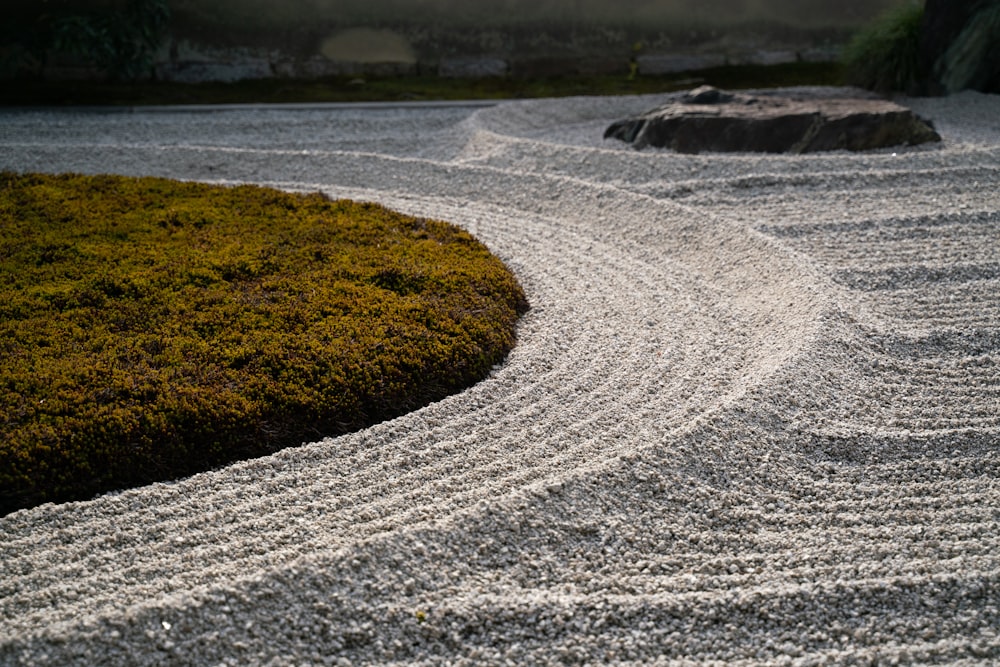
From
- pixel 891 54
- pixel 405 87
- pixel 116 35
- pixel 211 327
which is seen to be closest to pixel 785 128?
pixel 891 54

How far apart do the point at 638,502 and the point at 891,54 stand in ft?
23.3

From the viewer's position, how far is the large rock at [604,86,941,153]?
22.9 feet

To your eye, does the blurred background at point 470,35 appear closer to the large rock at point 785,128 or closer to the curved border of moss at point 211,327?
the large rock at point 785,128

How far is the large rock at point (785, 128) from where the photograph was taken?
697 centimetres

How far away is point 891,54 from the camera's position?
28.6 feet

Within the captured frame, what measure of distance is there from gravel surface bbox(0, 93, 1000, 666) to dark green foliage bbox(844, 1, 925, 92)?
11.4 ft

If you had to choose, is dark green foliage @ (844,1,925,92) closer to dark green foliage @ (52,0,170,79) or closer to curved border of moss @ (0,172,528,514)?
curved border of moss @ (0,172,528,514)

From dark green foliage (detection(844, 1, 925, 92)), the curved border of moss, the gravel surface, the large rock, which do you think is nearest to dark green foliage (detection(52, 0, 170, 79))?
the curved border of moss

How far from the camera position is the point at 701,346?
14.0 feet

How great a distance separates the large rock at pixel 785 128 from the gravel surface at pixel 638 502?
1.47 meters

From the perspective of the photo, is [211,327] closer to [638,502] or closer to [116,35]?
[638,502]

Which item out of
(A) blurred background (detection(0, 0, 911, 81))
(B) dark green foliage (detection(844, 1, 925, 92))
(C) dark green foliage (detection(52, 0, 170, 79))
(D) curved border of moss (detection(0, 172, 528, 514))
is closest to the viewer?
(D) curved border of moss (detection(0, 172, 528, 514))

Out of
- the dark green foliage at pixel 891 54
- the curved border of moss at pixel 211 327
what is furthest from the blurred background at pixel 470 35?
the curved border of moss at pixel 211 327

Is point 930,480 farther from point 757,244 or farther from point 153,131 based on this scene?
point 153,131
